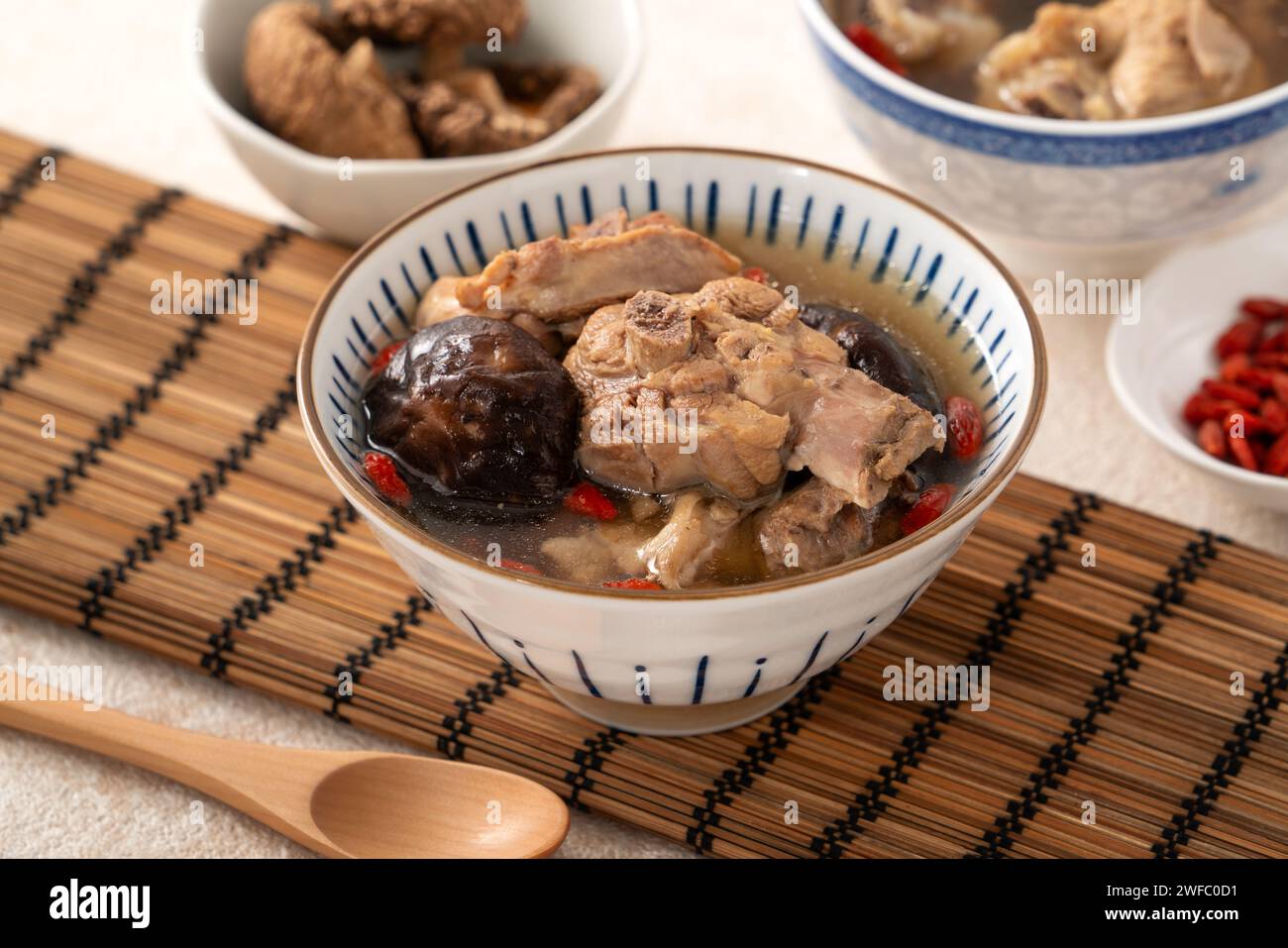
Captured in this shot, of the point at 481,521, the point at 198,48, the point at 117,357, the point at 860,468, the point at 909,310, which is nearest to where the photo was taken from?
the point at 860,468

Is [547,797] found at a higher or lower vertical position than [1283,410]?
lower

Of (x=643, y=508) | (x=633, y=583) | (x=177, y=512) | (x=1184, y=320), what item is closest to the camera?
(x=633, y=583)

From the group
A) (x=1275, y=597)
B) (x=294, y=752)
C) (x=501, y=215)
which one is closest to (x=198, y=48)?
(x=501, y=215)

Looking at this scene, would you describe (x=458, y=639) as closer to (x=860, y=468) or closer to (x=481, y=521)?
(x=481, y=521)

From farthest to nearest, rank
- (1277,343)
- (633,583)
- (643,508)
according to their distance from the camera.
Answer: (1277,343) → (643,508) → (633,583)

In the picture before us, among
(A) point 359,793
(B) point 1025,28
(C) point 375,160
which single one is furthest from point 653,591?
(B) point 1025,28

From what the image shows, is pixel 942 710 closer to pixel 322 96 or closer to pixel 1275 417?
pixel 1275 417
